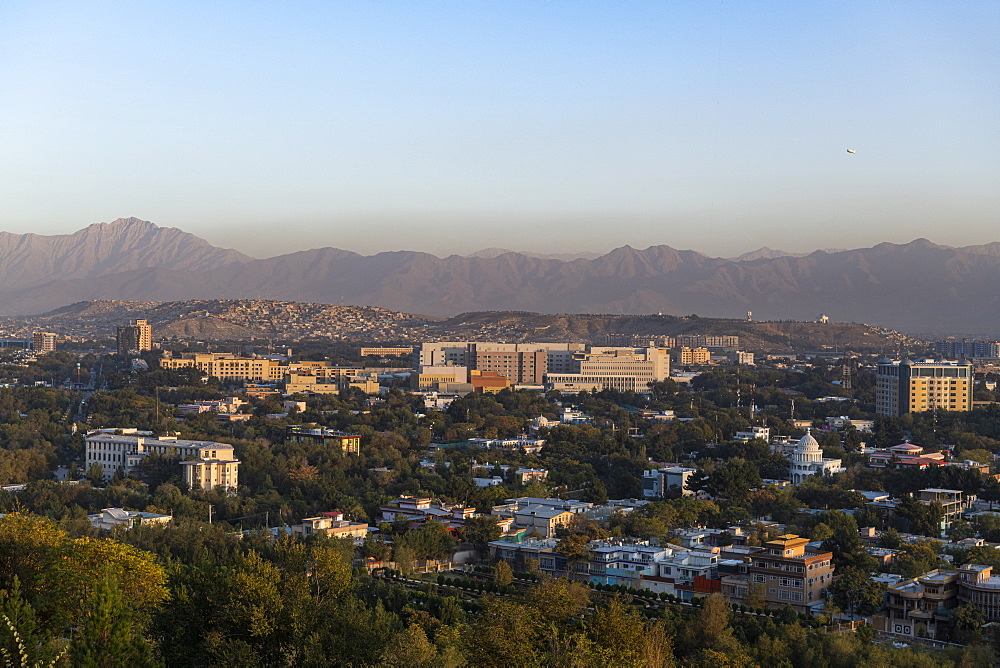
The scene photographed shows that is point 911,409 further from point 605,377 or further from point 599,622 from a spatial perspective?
point 599,622

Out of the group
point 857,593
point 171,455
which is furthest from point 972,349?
point 857,593

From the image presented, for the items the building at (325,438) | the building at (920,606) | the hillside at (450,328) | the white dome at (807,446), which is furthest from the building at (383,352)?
the building at (920,606)

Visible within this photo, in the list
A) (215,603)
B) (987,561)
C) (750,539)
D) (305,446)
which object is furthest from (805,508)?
(215,603)

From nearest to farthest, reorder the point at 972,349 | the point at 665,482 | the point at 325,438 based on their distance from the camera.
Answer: the point at 665,482 → the point at 325,438 → the point at 972,349

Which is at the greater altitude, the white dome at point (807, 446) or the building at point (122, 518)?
the white dome at point (807, 446)

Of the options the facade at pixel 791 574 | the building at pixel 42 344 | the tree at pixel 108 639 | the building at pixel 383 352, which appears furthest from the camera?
the building at pixel 383 352

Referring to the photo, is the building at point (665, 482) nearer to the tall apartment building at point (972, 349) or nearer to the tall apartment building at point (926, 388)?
the tall apartment building at point (926, 388)

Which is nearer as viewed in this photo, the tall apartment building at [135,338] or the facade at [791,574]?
the facade at [791,574]

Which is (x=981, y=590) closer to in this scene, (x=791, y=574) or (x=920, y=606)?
(x=920, y=606)
